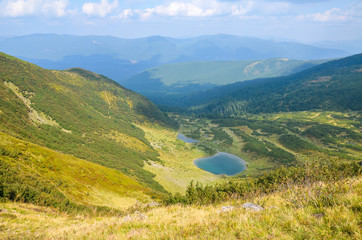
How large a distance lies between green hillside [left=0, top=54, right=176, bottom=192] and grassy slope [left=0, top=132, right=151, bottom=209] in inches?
695

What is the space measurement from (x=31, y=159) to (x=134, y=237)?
159 ft

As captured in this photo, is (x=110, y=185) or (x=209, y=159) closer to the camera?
(x=110, y=185)

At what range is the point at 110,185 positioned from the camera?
215ft

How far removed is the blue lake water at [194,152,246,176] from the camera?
472 ft

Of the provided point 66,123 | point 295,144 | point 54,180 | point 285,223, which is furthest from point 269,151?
point 285,223

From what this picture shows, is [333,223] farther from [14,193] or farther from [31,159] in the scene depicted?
[31,159]

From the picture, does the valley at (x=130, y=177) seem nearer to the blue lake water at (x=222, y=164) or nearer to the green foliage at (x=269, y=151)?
the green foliage at (x=269, y=151)

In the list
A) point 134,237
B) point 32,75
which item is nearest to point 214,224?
point 134,237

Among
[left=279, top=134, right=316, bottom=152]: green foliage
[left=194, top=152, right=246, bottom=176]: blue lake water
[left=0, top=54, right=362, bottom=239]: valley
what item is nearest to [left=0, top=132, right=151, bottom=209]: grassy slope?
[left=0, top=54, right=362, bottom=239]: valley

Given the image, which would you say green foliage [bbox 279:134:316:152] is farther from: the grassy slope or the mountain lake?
the grassy slope

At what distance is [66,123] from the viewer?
11344cm

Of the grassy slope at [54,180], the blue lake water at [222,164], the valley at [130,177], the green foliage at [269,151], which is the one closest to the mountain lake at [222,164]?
the blue lake water at [222,164]

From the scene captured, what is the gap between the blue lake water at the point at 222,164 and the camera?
143975 millimetres

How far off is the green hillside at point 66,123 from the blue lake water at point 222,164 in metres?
36.3
